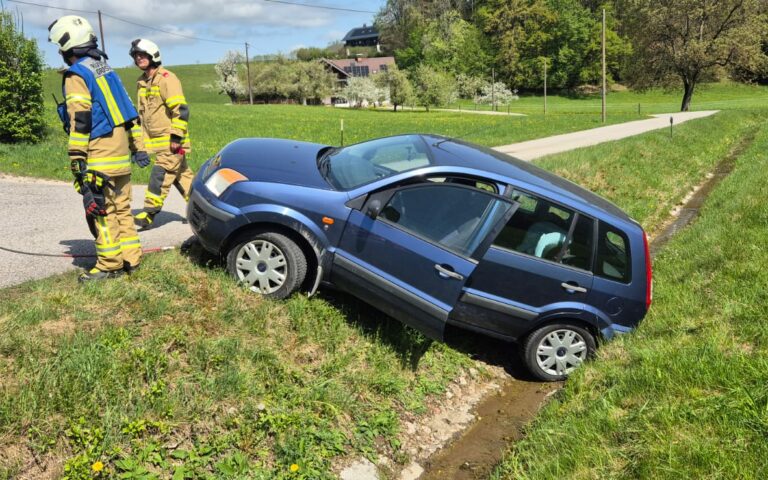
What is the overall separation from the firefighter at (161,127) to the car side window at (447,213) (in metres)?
3.06

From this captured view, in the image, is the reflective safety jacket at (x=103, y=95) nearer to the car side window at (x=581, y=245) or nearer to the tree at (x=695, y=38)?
the car side window at (x=581, y=245)

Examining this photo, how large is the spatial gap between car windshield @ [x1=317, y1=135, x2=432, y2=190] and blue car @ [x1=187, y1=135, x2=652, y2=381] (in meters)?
0.03

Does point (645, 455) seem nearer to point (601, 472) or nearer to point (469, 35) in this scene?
point (601, 472)

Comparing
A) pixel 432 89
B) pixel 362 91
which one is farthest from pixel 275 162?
pixel 362 91

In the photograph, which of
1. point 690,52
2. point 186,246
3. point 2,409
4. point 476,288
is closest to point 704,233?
point 476,288

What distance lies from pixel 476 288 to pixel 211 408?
2288 millimetres

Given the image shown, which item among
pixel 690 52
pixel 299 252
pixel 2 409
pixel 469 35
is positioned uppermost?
pixel 469 35

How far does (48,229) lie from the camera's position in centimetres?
661

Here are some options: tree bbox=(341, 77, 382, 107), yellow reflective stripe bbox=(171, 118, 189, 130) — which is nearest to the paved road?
yellow reflective stripe bbox=(171, 118, 189, 130)

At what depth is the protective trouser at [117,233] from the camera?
15.1 ft

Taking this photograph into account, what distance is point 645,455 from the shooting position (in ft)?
11.0

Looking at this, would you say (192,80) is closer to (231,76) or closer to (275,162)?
(231,76)

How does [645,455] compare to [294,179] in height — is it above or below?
below

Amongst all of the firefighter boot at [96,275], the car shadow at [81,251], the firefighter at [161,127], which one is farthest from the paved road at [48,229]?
the firefighter boot at [96,275]
